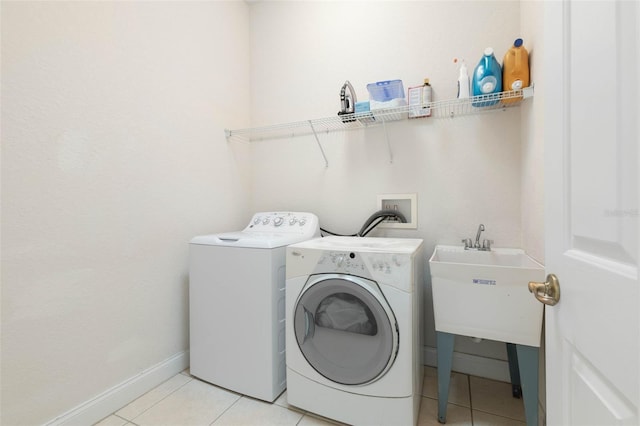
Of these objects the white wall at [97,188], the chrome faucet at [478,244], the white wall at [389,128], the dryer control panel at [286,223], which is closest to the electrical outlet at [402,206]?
the white wall at [389,128]

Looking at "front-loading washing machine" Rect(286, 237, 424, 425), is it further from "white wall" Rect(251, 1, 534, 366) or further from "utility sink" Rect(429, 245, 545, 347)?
"white wall" Rect(251, 1, 534, 366)

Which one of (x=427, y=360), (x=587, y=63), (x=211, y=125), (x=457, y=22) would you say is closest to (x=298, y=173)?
(x=211, y=125)

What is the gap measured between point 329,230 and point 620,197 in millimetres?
1718

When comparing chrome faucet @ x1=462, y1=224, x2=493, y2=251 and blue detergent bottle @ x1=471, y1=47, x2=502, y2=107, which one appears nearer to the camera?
blue detergent bottle @ x1=471, y1=47, x2=502, y2=107

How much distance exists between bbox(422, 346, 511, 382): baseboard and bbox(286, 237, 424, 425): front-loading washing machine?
560 millimetres

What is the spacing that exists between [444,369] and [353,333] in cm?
47

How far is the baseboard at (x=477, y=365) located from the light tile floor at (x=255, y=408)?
0.15 feet

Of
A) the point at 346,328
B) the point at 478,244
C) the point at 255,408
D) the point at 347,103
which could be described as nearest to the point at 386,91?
the point at 347,103

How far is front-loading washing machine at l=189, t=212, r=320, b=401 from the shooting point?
149 cm

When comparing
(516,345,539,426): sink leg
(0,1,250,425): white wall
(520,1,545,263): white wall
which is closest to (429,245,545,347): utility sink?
(516,345,539,426): sink leg

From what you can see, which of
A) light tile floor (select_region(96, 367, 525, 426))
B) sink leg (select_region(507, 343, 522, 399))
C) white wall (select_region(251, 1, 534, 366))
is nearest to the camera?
light tile floor (select_region(96, 367, 525, 426))

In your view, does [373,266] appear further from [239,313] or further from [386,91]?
[386,91]

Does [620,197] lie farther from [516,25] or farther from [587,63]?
[516,25]

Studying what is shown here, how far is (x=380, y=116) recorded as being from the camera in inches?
71.4
